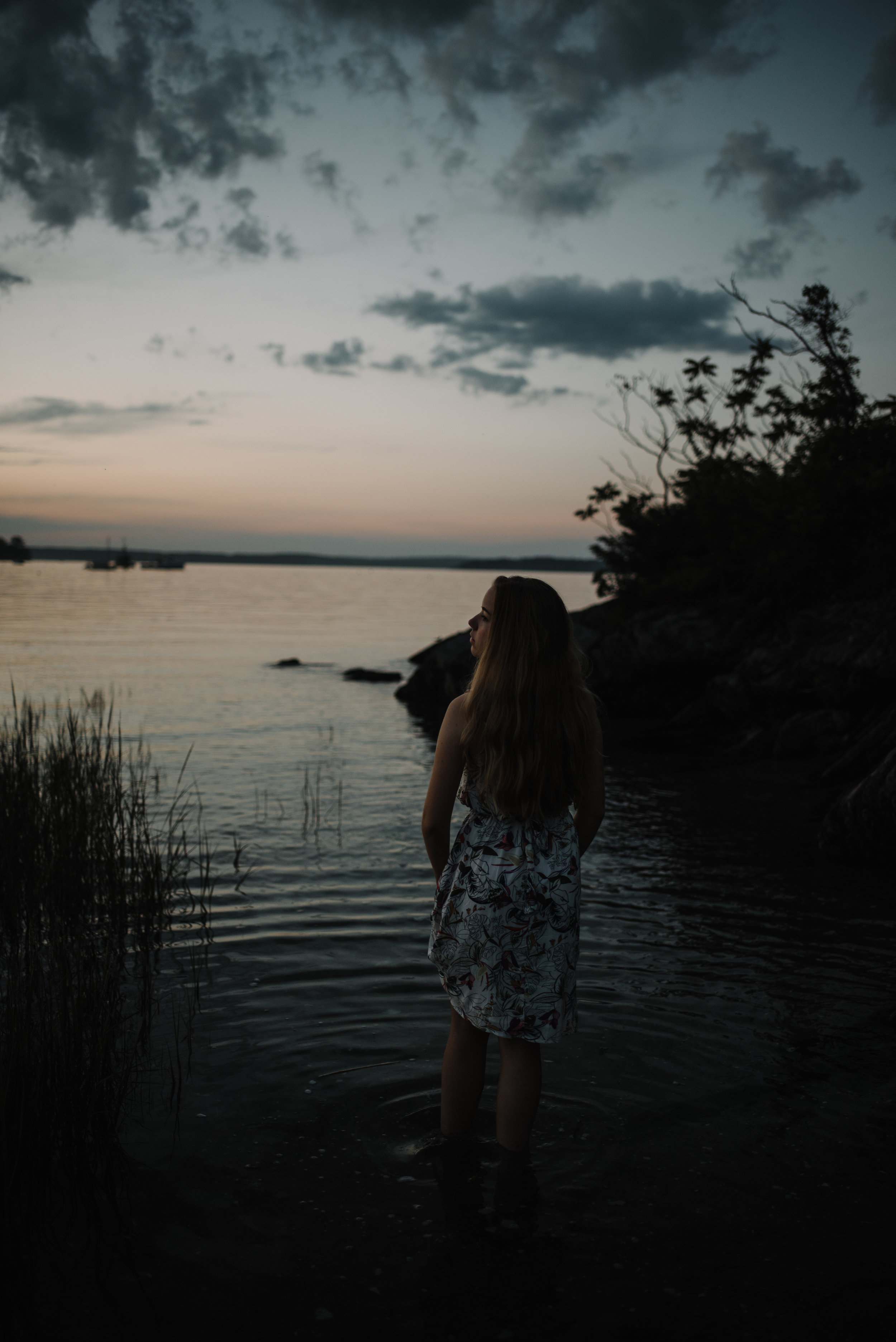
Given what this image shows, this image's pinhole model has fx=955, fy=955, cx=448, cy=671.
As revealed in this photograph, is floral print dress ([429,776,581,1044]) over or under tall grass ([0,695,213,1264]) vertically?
over

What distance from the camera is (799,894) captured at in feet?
28.1

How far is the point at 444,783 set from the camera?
3811 millimetres

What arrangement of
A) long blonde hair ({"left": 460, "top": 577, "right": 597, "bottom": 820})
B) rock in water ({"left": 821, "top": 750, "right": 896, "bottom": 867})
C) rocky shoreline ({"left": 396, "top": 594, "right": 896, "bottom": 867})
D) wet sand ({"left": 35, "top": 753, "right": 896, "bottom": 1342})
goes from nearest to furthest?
wet sand ({"left": 35, "top": 753, "right": 896, "bottom": 1342}) → long blonde hair ({"left": 460, "top": 577, "right": 597, "bottom": 820}) → rock in water ({"left": 821, "top": 750, "right": 896, "bottom": 867}) → rocky shoreline ({"left": 396, "top": 594, "right": 896, "bottom": 867})

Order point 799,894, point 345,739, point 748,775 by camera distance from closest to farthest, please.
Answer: point 799,894 < point 748,775 < point 345,739

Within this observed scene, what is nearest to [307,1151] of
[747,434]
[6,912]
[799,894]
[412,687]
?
[6,912]

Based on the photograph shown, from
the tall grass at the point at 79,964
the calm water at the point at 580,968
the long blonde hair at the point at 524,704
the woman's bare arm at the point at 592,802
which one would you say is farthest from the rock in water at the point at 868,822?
the long blonde hair at the point at 524,704

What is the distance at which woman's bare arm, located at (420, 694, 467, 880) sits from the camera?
12.4ft

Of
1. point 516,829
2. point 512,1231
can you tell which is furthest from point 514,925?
point 512,1231

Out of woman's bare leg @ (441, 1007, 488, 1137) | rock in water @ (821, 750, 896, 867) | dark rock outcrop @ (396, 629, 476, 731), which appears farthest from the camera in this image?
dark rock outcrop @ (396, 629, 476, 731)

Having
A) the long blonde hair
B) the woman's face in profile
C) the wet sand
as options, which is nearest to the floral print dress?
the long blonde hair

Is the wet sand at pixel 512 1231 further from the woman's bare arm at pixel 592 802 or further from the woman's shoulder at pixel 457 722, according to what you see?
the woman's shoulder at pixel 457 722

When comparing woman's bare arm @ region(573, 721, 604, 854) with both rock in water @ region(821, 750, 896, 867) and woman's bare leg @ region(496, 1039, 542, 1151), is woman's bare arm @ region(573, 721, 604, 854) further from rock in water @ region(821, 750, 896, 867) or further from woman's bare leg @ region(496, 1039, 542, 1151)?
rock in water @ region(821, 750, 896, 867)

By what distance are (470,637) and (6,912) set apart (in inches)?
179

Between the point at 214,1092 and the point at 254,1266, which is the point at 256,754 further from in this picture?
the point at 254,1266
